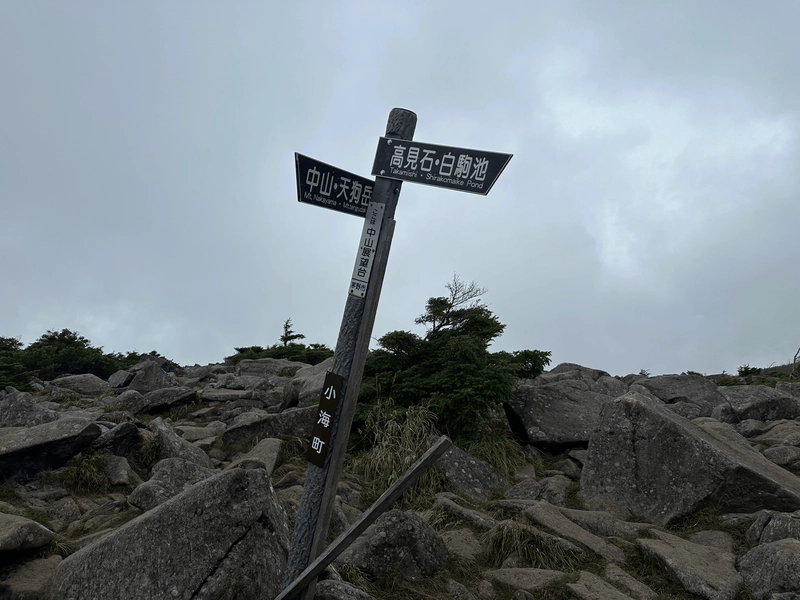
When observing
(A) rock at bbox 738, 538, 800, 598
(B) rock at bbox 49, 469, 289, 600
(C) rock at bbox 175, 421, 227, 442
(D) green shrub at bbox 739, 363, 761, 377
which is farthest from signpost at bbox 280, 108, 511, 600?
(D) green shrub at bbox 739, 363, 761, 377

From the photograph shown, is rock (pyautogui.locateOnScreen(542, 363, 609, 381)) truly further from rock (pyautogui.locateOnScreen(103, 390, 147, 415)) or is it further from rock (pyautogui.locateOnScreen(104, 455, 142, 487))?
rock (pyautogui.locateOnScreen(104, 455, 142, 487))

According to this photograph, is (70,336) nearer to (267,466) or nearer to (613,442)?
(267,466)

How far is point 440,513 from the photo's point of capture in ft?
25.5

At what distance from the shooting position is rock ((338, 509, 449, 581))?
19.6ft

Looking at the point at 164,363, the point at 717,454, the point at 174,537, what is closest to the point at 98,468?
the point at 174,537

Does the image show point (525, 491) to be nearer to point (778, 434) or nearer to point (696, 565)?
point (696, 565)

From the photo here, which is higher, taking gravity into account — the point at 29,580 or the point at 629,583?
the point at 629,583

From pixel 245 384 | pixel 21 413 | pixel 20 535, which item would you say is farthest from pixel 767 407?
pixel 21 413

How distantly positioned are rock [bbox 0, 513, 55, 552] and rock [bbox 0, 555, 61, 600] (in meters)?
0.17

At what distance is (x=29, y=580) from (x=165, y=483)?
219 cm

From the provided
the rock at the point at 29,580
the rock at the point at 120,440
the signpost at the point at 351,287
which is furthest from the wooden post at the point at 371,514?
the rock at the point at 120,440

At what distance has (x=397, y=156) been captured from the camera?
5094mm

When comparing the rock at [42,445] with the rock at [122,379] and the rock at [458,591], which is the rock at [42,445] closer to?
the rock at [458,591]

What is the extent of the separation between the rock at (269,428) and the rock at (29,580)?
481cm
